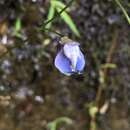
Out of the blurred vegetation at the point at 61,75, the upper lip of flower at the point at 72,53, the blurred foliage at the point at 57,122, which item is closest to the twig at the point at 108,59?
the blurred vegetation at the point at 61,75

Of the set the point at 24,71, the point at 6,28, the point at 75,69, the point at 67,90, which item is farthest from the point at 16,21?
the point at 75,69

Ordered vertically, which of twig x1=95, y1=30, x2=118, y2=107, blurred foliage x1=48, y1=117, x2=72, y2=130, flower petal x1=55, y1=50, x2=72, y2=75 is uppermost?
flower petal x1=55, y1=50, x2=72, y2=75

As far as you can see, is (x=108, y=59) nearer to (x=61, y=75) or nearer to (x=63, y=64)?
(x=61, y=75)

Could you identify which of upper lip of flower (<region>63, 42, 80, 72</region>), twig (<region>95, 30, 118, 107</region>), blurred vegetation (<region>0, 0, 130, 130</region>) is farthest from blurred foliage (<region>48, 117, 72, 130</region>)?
upper lip of flower (<region>63, 42, 80, 72</region>)

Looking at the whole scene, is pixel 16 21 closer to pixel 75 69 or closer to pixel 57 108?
pixel 57 108

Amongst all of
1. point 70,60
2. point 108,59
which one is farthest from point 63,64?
point 108,59

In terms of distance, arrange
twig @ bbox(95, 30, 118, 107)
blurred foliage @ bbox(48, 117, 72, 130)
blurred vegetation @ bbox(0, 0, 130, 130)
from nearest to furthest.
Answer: blurred foliage @ bbox(48, 117, 72, 130) → blurred vegetation @ bbox(0, 0, 130, 130) → twig @ bbox(95, 30, 118, 107)

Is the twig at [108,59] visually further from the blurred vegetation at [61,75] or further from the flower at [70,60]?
the flower at [70,60]

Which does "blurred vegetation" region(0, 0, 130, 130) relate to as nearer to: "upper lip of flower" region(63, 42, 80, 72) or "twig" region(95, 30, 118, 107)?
"twig" region(95, 30, 118, 107)

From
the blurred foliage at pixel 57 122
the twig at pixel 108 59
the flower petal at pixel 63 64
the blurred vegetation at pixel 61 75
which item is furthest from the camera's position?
the twig at pixel 108 59
